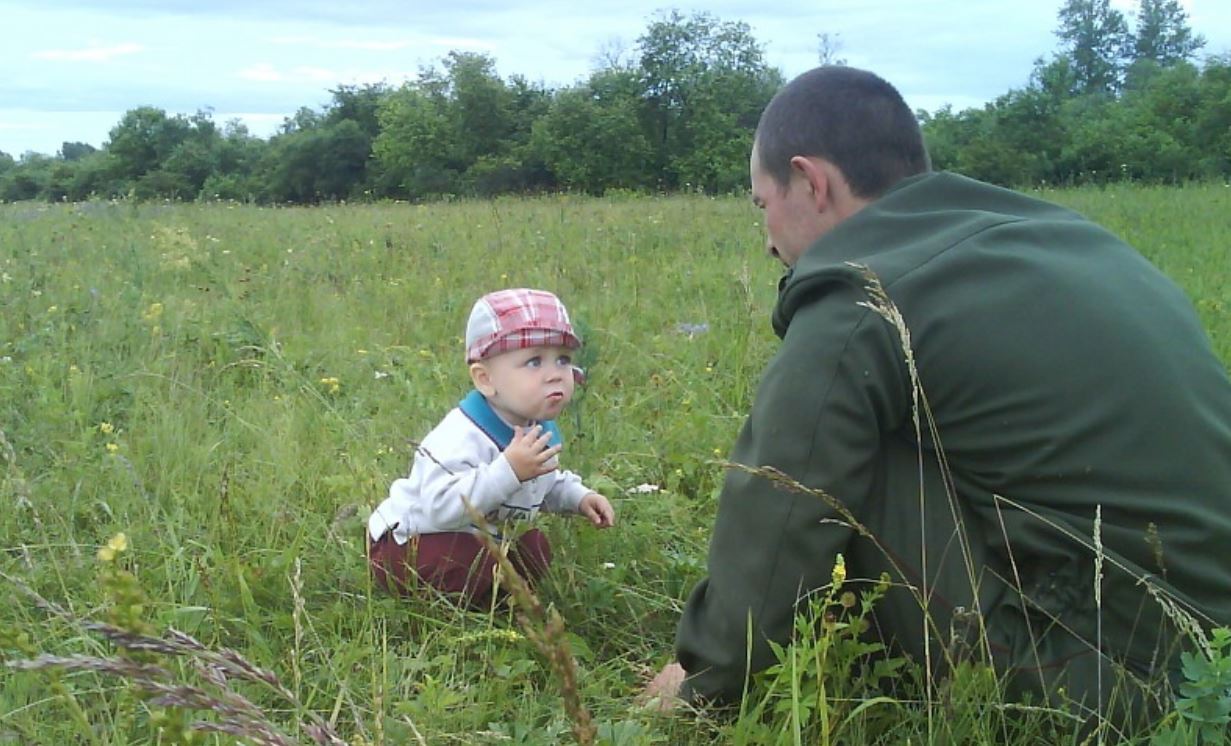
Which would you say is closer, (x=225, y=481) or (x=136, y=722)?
(x=136, y=722)

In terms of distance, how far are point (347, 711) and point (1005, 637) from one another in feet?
4.27

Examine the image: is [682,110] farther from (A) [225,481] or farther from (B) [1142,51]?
(A) [225,481]

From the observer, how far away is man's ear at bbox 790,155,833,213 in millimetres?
2328

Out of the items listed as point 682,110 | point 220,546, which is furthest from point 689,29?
point 220,546

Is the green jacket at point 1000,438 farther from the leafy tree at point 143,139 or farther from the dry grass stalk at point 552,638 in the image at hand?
the leafy tree at point 143,139

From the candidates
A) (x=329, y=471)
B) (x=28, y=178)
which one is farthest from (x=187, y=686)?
(x=28, y=178)

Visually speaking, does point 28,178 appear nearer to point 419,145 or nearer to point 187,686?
point 419,145

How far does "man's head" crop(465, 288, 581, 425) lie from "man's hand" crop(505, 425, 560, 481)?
161 millimetres

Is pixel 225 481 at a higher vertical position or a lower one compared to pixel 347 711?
higher

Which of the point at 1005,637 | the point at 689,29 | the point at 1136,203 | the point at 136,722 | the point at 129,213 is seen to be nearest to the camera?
the point at 1005,637

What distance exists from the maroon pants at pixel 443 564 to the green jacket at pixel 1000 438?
2.49 ft

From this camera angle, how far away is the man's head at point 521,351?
264 centimetres

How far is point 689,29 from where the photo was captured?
60.4 m

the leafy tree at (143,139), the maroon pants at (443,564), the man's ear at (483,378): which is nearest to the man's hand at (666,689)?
the maroon pants at (443,564)
